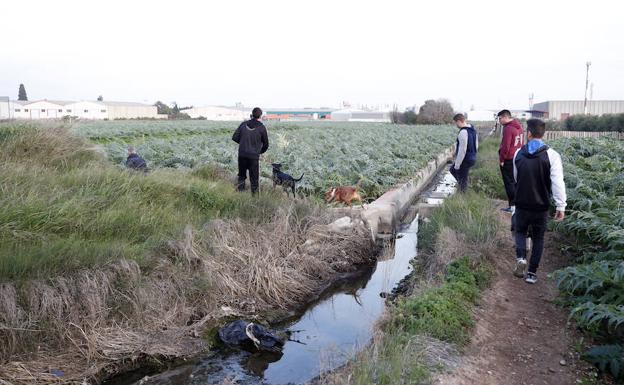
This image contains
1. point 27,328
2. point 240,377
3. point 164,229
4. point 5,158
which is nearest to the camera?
point 27,328

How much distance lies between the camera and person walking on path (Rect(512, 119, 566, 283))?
22.4ft

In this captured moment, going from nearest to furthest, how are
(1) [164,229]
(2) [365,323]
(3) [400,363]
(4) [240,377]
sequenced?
(3) [400,363] < (4) [240,377] < (2) [365,323] < (1) [164,229]

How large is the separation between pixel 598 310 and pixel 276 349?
11.1 feet

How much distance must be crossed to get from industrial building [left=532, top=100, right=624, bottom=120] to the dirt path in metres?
76.3

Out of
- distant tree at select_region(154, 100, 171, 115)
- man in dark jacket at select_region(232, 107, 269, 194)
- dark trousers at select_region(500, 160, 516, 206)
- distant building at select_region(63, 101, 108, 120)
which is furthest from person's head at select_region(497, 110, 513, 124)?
distant tree at select_region(154, 100, 171, 115)

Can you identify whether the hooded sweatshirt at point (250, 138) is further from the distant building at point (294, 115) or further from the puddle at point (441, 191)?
the distant building at point (294, 115)

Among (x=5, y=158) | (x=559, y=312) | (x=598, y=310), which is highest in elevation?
(x=5, y=158)

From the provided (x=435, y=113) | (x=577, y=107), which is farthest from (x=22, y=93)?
(x=577, y=107)

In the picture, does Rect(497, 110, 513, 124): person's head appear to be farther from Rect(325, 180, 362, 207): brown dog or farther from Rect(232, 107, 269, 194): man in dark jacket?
Rect(232, 107, 269, 194): man in dark jacket

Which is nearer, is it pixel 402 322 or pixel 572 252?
pixel 402 322

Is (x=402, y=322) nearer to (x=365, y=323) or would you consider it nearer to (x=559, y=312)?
(x=365, y=323)

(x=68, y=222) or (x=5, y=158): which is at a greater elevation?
(x=5, y=158)

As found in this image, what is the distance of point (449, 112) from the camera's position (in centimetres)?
7181

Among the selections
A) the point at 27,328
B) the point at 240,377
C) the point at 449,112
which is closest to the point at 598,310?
the point at 240,377
